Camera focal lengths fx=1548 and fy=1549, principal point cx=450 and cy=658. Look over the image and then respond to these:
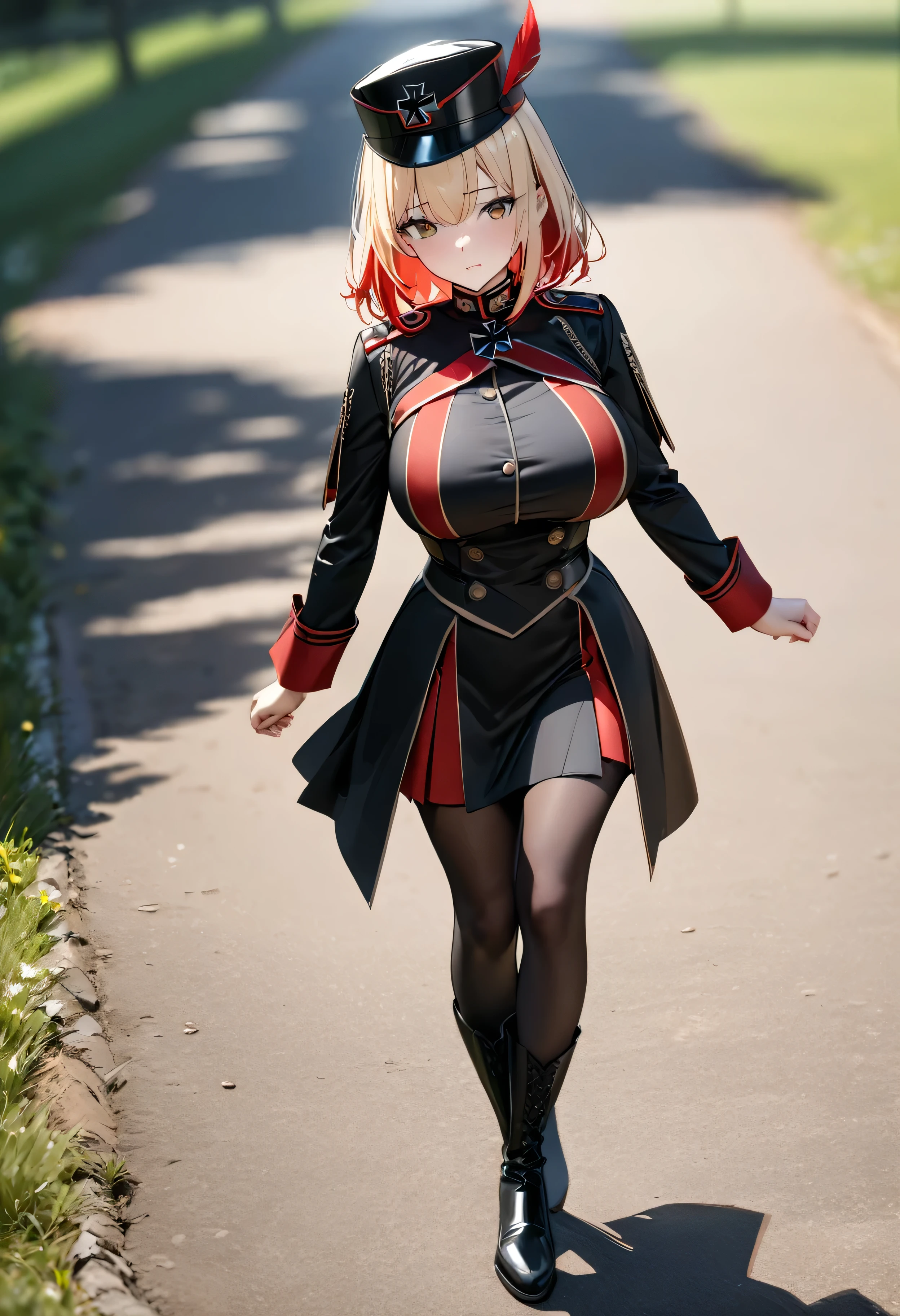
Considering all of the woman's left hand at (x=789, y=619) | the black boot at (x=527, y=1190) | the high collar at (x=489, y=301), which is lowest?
the black boot at (x=527, y=1190)

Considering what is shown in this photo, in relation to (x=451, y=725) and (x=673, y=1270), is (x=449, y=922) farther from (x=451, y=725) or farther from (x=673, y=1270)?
(x=451, y=725)

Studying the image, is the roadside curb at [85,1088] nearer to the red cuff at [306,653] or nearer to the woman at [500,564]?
the woman at [500,564]

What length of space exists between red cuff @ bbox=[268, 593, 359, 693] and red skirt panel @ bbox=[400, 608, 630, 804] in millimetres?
299

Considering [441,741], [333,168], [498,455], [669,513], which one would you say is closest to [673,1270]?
[441,741]

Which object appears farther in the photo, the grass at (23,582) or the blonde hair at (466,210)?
the grass at (23,582)

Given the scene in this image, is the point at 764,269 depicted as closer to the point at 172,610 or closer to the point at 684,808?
the point at 172,610

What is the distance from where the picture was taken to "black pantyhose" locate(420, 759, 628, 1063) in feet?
11.2

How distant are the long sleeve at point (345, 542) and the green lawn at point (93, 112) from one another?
13.7 metres

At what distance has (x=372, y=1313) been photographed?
12.0 ft

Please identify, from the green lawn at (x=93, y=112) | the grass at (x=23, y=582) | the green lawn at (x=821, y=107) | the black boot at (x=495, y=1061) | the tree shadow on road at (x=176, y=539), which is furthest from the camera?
the green lawn at (x=93, y=112)

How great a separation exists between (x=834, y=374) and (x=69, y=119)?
2431 centimetres

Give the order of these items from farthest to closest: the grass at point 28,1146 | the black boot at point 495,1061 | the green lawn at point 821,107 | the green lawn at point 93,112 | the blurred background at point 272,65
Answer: the green lawn at point 93,112, the blurred background at point 272,65, the green lawn at point 821,107, the black boot at point 495,1061, the grass at point 28,1146

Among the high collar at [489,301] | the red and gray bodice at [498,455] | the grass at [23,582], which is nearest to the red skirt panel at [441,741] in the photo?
the red and gray bodice at [498,455]

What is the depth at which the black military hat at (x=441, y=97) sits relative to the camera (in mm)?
3248
